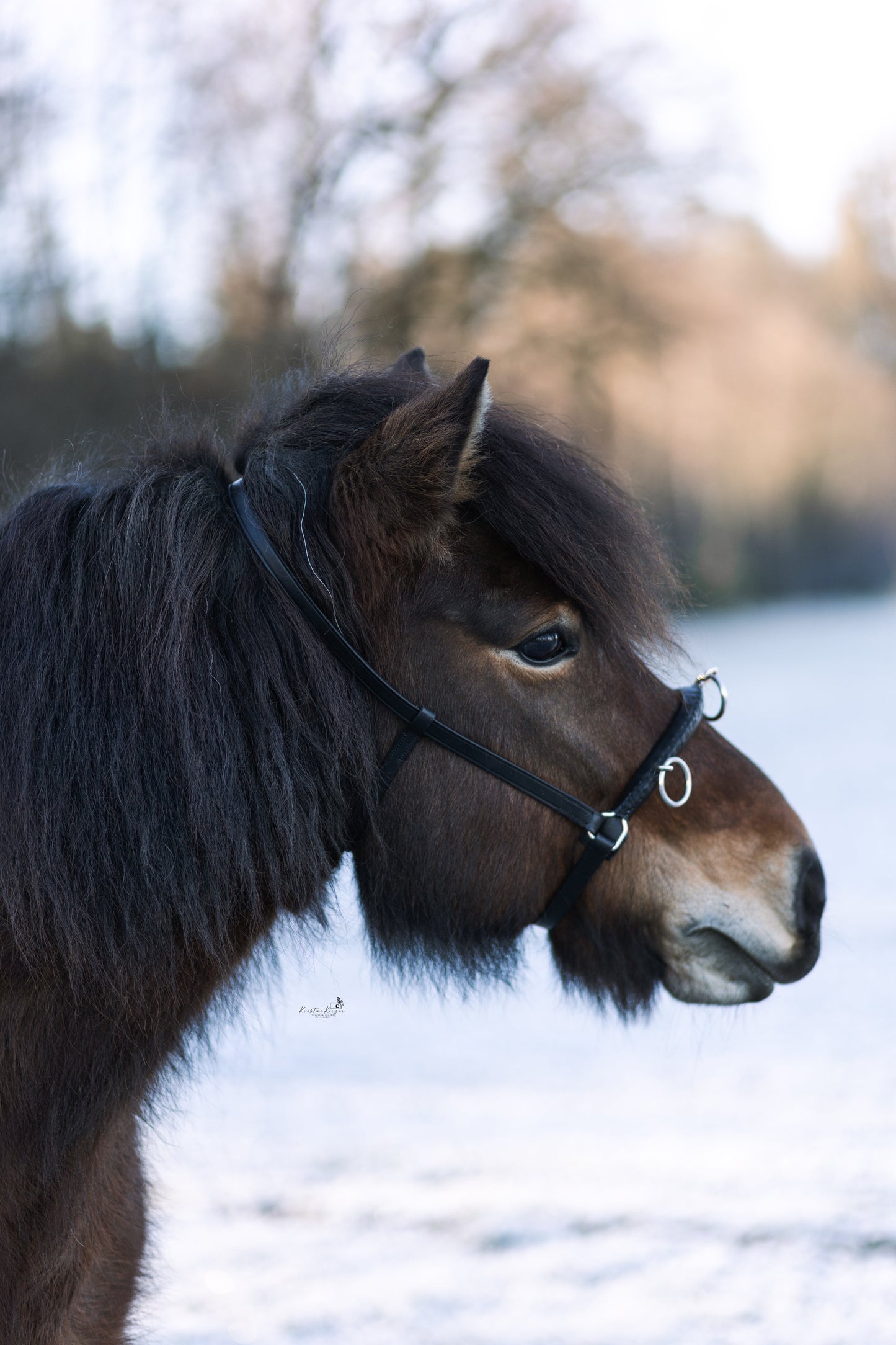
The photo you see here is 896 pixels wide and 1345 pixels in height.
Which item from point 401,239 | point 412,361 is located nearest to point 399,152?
point 401,239

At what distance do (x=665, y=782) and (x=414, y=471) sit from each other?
0.64 m

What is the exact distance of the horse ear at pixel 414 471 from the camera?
60.8 inches

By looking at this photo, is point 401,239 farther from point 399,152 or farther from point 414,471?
point 414,471

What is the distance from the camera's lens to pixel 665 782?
1770mm

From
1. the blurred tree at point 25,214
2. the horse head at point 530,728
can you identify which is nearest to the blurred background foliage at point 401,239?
the blurred tree at point 25,214

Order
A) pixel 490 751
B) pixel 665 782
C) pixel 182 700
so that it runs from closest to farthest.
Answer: pixel 182 700 < pixel 490 751 < pixel 665 782

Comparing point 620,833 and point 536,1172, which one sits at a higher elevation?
point 620,833

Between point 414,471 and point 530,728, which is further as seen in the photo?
point 530,728

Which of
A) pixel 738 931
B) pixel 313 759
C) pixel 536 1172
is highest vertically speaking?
pixel 313 759

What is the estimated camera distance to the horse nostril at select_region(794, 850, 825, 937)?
1.78 meters

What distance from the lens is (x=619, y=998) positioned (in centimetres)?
190

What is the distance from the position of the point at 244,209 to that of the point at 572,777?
13.7m

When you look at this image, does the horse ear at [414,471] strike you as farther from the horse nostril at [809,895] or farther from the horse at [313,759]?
the horse nostril at [809,895]

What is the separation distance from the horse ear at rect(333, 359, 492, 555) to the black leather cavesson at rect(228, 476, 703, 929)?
129 millimetres
